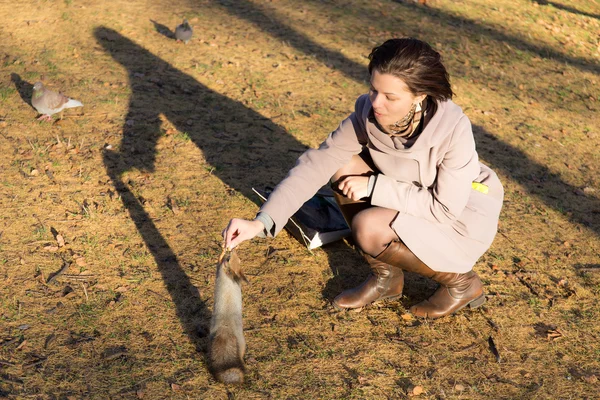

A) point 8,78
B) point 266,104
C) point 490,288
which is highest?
point 490,288

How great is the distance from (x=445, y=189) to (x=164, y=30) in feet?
21.7

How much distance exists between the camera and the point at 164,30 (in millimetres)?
9242

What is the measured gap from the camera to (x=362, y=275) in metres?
4.88

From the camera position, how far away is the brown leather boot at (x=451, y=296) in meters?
4.28

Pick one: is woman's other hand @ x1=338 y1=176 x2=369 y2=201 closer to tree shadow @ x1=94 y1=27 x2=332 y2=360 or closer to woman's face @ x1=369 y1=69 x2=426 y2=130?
woman's face @ x1=369 y1=69 x2=426 y2=130

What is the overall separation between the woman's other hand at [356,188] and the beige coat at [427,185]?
0.09 m

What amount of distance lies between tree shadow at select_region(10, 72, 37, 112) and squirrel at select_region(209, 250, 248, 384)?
4.36 m

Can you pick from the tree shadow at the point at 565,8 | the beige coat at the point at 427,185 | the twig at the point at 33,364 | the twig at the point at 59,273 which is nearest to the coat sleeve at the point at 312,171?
the beige coat at the point at 427,185

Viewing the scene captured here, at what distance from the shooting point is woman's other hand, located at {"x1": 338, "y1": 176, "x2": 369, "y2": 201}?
4035mm

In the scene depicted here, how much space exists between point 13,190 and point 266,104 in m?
3.18

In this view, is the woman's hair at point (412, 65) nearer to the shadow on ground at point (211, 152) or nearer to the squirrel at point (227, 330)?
the squirrel at point (227, 330)

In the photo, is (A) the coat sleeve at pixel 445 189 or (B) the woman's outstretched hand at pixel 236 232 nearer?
(B) the woman's outstretched hand at pixel 236 232

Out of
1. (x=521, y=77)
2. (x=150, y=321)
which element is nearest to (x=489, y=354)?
(x=150, y=321)

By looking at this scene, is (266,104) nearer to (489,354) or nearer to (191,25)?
(191,25)
